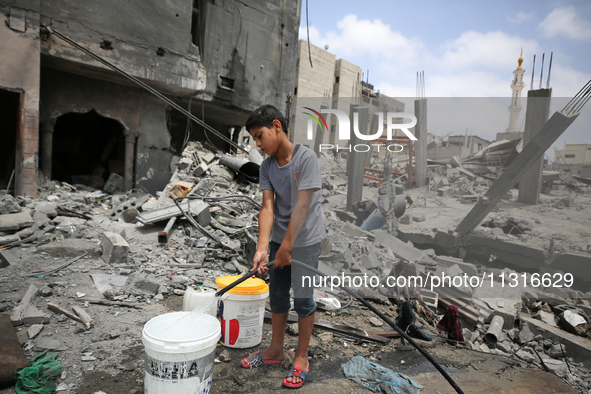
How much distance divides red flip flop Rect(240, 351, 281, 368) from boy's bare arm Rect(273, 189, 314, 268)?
88cm

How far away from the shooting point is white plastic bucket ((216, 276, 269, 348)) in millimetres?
2754

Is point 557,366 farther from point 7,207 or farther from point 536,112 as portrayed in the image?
point 7,207

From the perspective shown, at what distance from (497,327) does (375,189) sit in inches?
190

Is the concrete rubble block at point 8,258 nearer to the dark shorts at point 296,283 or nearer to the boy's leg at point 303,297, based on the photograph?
the dark shorts at point 296,283

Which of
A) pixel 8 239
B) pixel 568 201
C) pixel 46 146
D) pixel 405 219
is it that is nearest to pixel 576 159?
pixel 568 201

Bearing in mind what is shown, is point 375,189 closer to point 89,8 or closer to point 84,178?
point 89,8

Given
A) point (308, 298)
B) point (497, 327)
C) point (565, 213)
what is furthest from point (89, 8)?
point (565, 213)

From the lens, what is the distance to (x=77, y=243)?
5160 mm

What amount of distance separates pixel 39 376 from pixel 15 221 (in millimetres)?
4235

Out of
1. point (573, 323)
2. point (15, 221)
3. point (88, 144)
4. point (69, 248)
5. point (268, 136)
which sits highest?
point (88, 144)

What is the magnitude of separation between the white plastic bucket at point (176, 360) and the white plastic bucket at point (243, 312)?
2.44 feet

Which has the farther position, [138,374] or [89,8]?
[89,8]

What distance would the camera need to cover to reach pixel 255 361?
8.74 feet

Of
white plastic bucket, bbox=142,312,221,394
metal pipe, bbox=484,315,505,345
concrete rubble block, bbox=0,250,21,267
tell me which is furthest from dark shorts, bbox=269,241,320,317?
concrete rubble block, bbox=0,250,21,267
